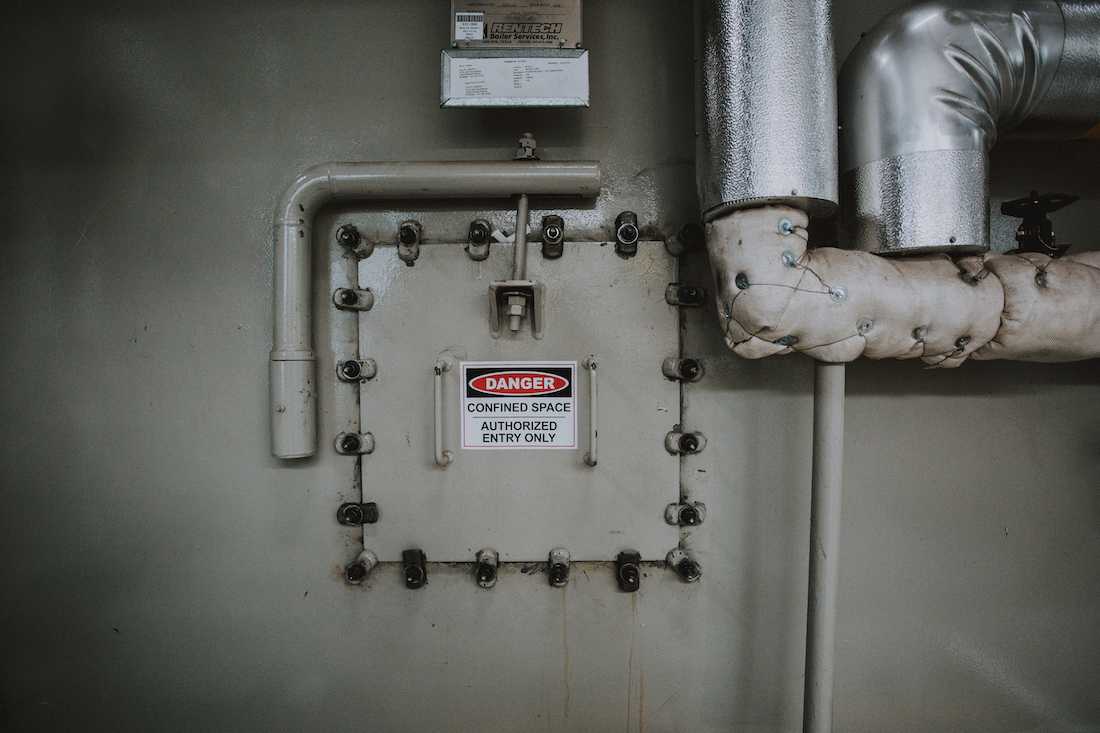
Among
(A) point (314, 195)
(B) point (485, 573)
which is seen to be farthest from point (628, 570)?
(A) point (314, 195)

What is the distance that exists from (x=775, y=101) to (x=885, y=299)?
463 mm

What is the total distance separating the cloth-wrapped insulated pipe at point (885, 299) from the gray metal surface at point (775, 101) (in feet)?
0.19

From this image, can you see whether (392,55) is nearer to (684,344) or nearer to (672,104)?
(672,104)

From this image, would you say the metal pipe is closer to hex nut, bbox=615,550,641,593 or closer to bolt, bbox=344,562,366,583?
bolt, bbox=344,562,366,583

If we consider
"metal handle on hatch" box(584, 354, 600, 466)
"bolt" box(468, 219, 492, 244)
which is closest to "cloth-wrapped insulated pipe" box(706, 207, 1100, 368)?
"metal handle on hatch" box(584, 354, 600, 466)

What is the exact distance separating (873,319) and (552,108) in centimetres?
94

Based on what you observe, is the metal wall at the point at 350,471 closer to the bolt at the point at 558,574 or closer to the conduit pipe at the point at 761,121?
the bolt at the point at 558,574

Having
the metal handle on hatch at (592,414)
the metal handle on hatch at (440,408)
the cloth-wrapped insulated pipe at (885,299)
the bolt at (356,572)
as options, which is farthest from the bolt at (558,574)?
Answer: the cloth-wrapped insulated pipe at (885,299)

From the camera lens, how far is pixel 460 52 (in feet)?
3.80

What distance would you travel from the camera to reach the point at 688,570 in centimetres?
124

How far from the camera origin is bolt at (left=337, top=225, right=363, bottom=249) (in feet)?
4.09

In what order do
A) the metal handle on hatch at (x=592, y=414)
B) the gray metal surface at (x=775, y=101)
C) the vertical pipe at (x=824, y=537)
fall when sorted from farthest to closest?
1. the metal handle on hatch at (x=592, y=414)
2. the vertical pipe at (x=824, y=537)
3. the gray metal surface at (x=775, y=101)

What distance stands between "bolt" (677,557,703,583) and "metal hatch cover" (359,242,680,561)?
0.05m

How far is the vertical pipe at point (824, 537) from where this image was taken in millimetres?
1082
